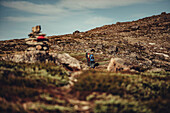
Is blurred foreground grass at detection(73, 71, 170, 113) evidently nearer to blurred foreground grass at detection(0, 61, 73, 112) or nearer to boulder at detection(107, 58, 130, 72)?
blurred foreground grass at detection(0, 61, 73, 112)

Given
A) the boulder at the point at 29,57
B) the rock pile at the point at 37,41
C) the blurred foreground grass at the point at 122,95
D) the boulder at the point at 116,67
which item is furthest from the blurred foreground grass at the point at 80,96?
the rock pile at the point at 37,41

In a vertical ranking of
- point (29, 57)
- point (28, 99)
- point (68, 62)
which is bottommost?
point (28, 99)

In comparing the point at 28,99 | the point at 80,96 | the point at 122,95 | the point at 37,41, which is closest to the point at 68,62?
the point at 37,41

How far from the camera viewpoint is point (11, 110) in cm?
431

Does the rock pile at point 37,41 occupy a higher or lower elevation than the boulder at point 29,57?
higher

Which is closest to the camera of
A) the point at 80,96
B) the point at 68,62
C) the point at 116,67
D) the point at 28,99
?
the point at 28,99

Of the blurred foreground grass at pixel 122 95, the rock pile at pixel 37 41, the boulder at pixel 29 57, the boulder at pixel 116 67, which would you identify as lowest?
the blurred foreground grass at pixel 122 95

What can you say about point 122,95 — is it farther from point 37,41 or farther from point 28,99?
point 37,41

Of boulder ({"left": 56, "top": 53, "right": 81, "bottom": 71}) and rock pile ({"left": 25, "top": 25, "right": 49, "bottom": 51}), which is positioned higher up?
rock pile ({"left": 25, "top": 25, "right": 49, "bottom": 51})

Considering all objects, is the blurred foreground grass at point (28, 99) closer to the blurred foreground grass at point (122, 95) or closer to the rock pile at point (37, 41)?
the blurred foreground grass at point (122, 95)

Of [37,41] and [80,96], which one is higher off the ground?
[37,41]

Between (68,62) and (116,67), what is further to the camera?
(68,62)

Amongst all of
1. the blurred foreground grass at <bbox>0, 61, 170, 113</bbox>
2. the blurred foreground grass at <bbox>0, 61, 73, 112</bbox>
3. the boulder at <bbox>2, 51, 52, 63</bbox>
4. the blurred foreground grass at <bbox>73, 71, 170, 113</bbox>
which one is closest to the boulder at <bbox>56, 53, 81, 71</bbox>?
the boulder at <bbox>2, 51, 52, 63</bbox>

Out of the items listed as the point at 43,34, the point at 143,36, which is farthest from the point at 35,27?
the point at 143,36
